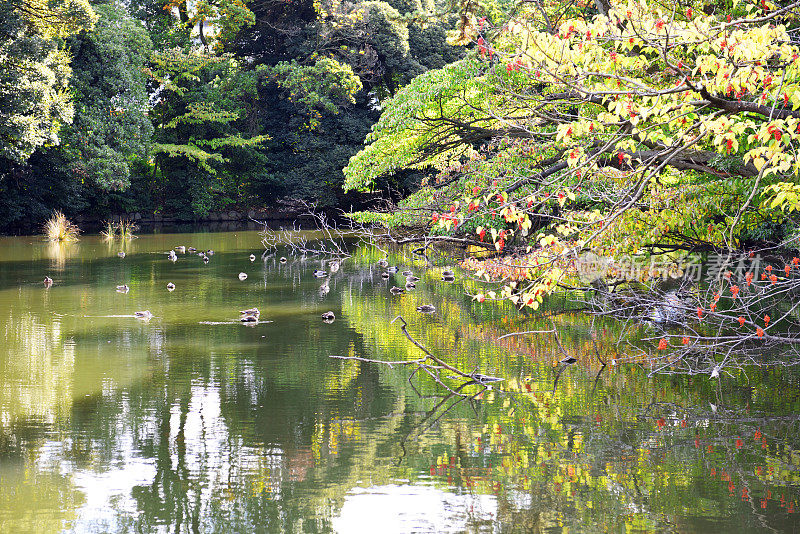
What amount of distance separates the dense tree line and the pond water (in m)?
20.7

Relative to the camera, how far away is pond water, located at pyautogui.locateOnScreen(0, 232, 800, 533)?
478 cm

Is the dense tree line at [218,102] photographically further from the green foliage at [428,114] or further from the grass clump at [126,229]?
the green foliage at [428,114]

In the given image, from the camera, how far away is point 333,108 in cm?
3659

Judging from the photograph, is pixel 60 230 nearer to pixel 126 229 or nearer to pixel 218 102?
pixel 126 229

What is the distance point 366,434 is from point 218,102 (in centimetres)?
3309

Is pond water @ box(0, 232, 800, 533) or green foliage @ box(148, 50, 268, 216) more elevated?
green foliage @ box(148, 50, 268, 216)

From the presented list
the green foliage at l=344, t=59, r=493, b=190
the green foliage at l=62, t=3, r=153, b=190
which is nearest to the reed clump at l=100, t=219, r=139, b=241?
the green foliage at l=62, t=3, r=153, b=190

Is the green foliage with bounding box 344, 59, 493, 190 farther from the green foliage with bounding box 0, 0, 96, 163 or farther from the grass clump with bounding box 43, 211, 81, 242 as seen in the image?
the grass clump with bounding box 43, 211, 81, 242

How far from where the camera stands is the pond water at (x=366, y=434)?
15.7 feet

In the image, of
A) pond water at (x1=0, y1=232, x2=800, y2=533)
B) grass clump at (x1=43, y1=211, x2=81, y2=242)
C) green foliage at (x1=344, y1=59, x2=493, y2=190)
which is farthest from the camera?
grass clump at (x1=43, y1=211, x2=81, y2=242)

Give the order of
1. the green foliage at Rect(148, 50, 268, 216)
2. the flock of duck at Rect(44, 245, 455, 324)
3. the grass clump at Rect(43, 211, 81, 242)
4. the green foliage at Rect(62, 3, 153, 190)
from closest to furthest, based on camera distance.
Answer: the flock of duck at Rect(44, 245, 455, 324)
the grass clump at Rect(43, 211, 81, 242)
the green foliage at Rect(62, 3, 153, 190)
the green foliage at Rect(148, 50, 268, 216)

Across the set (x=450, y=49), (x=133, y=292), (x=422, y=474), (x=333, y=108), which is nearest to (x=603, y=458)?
(x=422, y=474)

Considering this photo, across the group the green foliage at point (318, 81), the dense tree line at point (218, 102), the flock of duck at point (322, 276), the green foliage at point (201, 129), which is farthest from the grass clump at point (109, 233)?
the green foliage at point (318, 81)

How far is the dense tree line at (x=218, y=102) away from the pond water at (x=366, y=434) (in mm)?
20715
